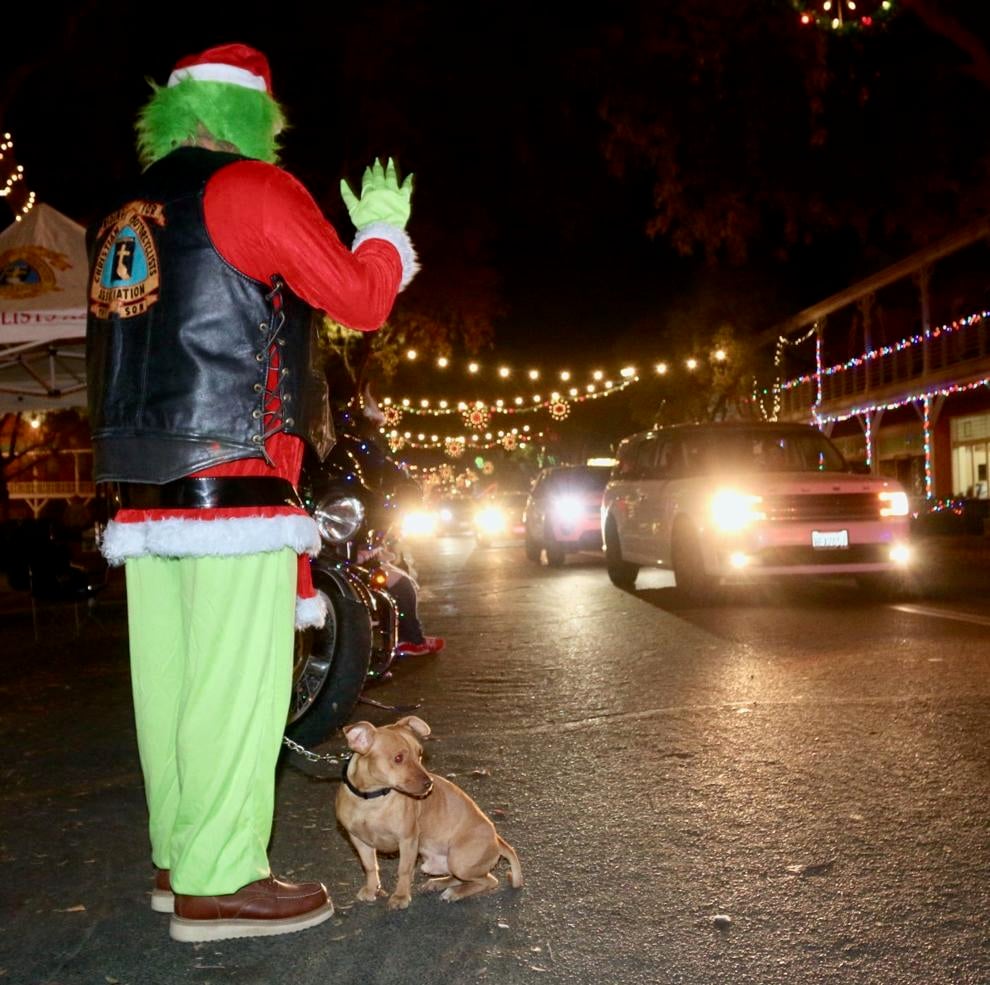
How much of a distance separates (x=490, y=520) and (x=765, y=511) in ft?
67.3

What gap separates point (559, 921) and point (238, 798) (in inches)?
34.4

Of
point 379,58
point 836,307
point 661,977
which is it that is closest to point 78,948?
point 661,977

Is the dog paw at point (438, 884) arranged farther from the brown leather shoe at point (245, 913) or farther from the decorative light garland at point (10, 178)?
the decorative light garland at point (10, 178)

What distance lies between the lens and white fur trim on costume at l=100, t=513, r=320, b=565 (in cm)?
285

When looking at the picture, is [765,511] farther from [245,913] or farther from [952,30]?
[245,913]

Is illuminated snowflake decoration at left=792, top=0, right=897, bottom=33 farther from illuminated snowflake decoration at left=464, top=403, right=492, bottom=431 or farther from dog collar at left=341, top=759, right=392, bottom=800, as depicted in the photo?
illuminated snowflake decoration at left=464, top=403, right=492, bottom=431

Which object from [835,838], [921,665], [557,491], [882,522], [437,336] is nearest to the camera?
[835,838]

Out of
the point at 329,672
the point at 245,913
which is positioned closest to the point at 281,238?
the point at 245,913

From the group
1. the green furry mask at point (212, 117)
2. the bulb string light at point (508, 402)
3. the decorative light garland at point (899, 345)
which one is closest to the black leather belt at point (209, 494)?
the green furry mask at point (212, 117)

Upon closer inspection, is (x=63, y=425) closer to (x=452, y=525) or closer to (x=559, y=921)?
(x=452, y=525)

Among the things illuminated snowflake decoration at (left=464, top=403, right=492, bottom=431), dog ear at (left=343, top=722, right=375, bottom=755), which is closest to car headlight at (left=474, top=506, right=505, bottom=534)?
illuminated snowflake decoration at (left=464, top=403, right=492, bottom=431)

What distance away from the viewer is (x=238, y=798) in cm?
283

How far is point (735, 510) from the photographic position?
10.7 metres

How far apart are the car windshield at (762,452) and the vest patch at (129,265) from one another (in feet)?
30.9
